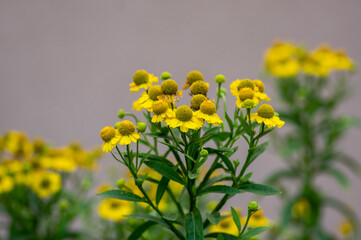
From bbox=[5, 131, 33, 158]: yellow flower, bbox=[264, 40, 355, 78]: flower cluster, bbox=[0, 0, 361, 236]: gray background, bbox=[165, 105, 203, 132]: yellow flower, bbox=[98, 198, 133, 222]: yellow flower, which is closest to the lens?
bbox=[165, 105, 203, 132]: yellow flower

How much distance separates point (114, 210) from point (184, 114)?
1.63ft

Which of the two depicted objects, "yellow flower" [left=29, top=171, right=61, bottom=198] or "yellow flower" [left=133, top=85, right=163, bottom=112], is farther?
"yellow flower" [left=29, top=171, right=61, bottom=198]

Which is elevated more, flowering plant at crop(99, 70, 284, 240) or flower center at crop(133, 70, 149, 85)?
flower center at crop(133, 70, 149, 85)

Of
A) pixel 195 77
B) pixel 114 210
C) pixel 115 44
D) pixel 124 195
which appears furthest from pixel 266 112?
pixel 115 44

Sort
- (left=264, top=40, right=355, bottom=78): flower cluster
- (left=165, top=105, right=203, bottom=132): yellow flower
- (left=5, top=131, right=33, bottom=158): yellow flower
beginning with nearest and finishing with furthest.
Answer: (left=165, top=105, right=203, bottom=132): yellow flower
(left=5, top=131, right=33, bottom=158): yellow flower
(left=264, top=40, right=355, bottom=78): flower cluster

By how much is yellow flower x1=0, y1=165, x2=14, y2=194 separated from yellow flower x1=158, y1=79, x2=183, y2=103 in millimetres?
567

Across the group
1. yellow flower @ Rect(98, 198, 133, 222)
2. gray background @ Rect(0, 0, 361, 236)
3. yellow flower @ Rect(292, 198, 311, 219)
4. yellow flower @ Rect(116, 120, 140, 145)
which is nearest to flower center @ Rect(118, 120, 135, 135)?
yellow flower @ Rect(116, 120, 140, 145)

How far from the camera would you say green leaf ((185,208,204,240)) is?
486mm

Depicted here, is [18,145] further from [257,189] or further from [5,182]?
[257,189]

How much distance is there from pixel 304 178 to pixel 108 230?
69 centimetres

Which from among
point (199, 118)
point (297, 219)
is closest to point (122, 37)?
point (297, 219)

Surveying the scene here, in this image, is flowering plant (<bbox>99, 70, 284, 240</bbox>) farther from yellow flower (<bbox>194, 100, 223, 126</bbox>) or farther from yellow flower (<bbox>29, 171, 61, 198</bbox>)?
yellow flower (<bbox>29, 171, 61, 198</bbox>)

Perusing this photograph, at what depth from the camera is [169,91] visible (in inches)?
18.8

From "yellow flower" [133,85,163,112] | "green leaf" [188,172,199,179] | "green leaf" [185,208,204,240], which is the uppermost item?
"yellow flower" [133,85,163,112]
